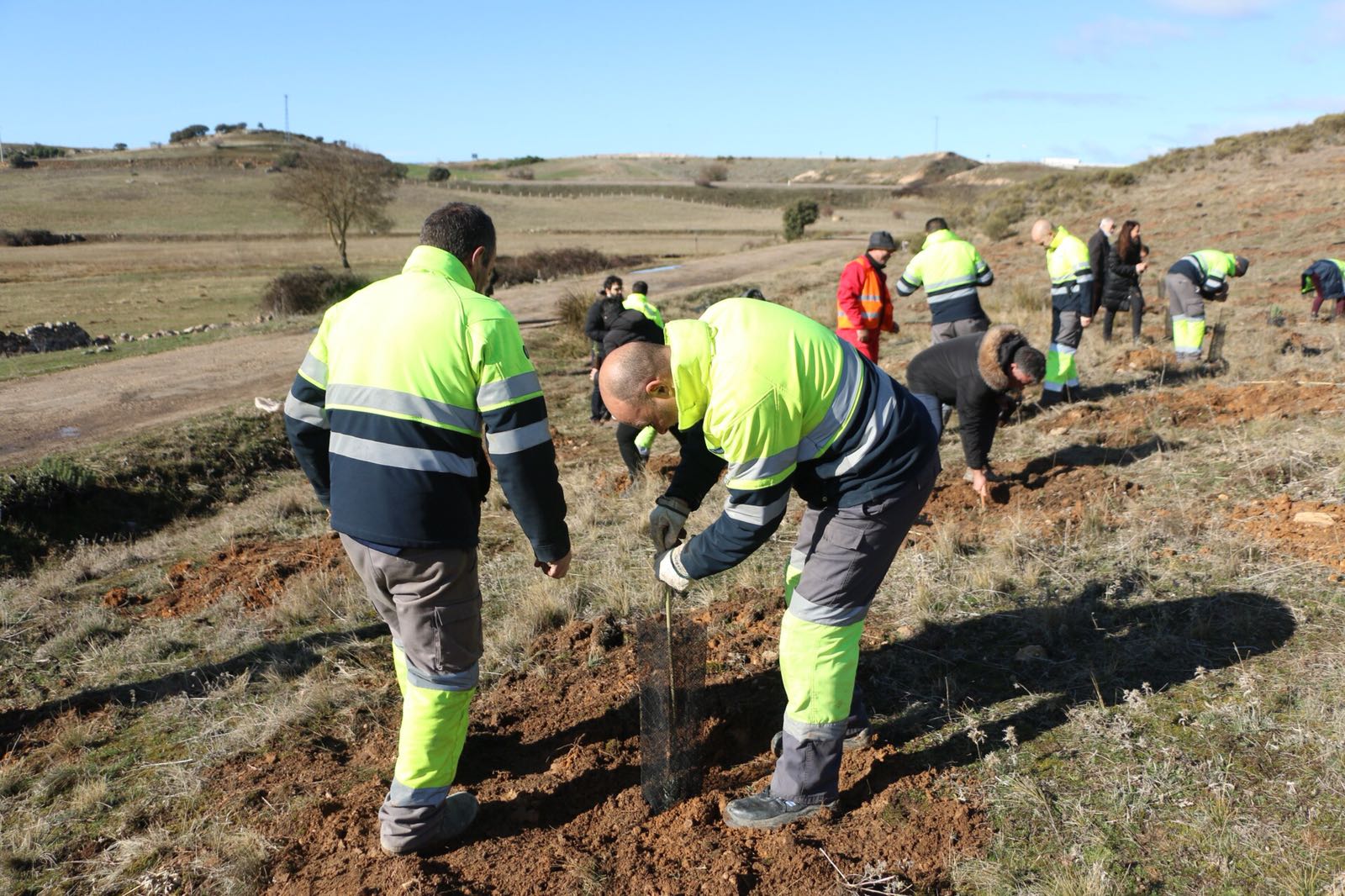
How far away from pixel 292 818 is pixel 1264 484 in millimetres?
6067

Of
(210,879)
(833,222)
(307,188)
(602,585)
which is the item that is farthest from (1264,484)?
(833,222)

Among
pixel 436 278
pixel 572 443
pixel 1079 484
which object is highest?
pixel 436 278

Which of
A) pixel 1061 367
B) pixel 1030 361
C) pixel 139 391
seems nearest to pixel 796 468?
pixel 1030 361

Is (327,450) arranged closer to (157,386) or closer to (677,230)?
(157,386)

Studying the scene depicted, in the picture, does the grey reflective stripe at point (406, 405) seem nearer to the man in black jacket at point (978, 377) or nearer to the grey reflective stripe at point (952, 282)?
the man in black jacket at point (978, 377)

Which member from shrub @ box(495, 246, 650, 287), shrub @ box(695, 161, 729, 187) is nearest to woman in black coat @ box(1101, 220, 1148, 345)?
shrub @ box(495, 246, 650, 287)

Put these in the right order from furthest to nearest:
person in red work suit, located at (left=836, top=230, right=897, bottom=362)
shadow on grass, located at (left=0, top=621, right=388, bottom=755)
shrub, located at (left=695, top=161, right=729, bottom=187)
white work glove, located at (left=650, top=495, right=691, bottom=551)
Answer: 1. shrub, located at (left=695, top=161, right=729, bottom=187)
2. person in red work suit, located at (left=836, top=230, right=897, bottom=362)
3. shadow on grass, located at (left=0, top=621, right=388, bottom=755)
4. white work glove, located at (left=650, top=495, right=691, bottom=551)

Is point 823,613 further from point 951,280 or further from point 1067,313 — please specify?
point 1067,313

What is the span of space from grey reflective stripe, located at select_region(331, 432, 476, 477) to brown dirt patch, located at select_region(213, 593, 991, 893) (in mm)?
1366

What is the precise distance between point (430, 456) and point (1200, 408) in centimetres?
741

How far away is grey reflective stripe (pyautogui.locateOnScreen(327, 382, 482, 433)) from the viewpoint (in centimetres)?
268

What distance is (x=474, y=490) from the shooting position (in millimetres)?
2922

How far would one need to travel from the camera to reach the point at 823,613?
290 centimetres

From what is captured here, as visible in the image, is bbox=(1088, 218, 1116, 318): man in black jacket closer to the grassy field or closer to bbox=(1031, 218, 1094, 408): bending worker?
bbox=(1031, 218, 1094, 408): bending worker
